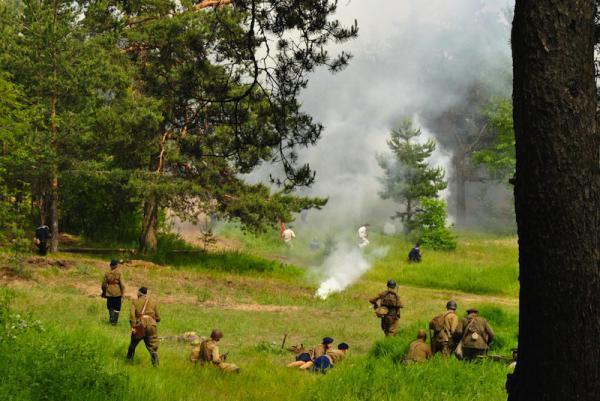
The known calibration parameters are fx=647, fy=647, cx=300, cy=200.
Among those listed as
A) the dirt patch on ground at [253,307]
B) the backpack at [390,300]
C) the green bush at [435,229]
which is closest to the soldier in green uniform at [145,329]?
the backpack at [390,300]

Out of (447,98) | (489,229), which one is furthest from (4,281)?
(447,98)

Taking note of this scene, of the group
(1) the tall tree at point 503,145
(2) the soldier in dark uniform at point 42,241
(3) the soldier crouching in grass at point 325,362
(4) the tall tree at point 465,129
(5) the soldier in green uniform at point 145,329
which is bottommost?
(3) the soldier crouching in grass at point 325,362

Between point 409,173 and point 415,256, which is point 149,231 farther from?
point 409,173

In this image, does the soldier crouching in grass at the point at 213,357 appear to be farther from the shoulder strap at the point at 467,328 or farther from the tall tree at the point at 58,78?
the tall tree at the point at 58,78

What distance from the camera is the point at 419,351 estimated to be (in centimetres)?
1146

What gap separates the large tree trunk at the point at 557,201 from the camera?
14.3 feet

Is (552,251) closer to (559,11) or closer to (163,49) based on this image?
(559,11)

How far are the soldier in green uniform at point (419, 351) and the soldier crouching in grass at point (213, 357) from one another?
9.99 feet

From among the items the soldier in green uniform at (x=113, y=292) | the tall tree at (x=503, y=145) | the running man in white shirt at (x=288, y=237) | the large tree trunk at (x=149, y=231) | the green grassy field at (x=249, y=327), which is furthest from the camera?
the tall tree at (x=503, y=145)

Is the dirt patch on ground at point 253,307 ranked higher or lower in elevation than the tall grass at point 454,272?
lower

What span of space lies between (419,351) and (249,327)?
6.68 meters

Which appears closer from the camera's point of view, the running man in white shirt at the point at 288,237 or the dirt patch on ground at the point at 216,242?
the dirt patch on ground at the point at 216,242

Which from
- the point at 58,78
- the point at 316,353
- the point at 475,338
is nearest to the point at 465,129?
the point at 58,78

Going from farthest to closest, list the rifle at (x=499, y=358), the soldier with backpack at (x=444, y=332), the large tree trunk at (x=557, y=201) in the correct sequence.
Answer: the soldier with backpack at (x=444, y=332) → the rifle at (x=499, y=358) → the large tree trunk at (x=557, y=201)
